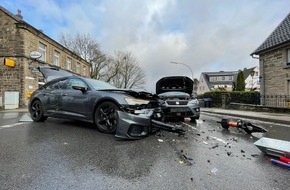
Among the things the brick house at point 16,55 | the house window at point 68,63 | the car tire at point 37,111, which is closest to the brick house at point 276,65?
the car tire at point 37,111

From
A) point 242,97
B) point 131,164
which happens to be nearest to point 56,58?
point 242,97

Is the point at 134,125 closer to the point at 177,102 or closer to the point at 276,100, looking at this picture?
the point at 177,102

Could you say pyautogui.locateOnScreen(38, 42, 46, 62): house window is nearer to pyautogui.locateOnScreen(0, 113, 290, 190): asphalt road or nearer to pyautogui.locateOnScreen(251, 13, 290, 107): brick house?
pyautogui.locateOnScreen(0, 113, 290, 190): asphalt road

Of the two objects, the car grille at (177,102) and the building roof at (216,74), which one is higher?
the building roof at (216,74)

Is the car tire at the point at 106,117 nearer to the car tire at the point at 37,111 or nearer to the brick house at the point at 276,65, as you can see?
the car tire at the point at 37,111

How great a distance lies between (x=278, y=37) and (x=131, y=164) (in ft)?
63.4

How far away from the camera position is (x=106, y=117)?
247 inches

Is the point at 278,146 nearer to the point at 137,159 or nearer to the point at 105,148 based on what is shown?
the point at 137,159

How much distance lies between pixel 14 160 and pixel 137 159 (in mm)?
2013

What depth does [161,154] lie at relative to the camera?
14.6 feet

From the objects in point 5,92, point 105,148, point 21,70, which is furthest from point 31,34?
point 105,148

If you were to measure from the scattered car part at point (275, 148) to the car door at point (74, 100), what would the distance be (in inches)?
173

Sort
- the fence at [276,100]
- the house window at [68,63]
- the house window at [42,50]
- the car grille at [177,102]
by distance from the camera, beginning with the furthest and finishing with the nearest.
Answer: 1. the house window at [68,63]
2. the house window at [42,50]
3. the fence at [276,100]
4. the car grille at [177,102]

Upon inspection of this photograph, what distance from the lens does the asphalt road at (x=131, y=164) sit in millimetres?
3082
